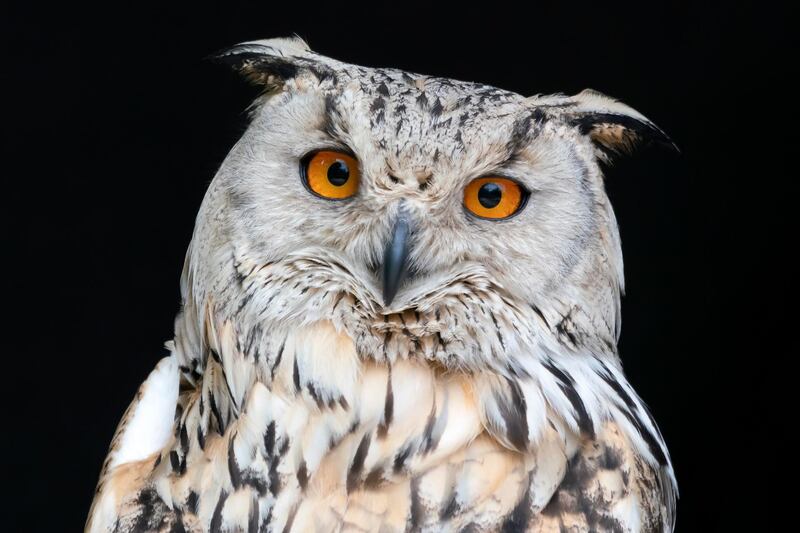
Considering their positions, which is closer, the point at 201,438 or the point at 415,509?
the point at 415,509

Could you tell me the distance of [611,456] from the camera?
58.6 inches

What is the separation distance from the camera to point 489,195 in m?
1.51

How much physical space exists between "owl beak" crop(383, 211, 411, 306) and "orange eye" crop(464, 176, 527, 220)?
0.12m

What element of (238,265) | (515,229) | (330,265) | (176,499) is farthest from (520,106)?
(176,499)

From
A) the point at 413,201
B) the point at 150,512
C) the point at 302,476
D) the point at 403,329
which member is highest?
the point at 413,201

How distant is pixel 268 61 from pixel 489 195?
374mm

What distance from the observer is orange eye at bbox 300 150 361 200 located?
1.50 meters

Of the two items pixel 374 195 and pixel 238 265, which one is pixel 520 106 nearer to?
pixel 374 195

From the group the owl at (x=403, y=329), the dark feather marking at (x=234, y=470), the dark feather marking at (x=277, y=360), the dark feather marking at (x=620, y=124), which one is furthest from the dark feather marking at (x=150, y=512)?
the dark feather marking at (x=620, y=124)

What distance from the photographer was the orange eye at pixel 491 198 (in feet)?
4.93

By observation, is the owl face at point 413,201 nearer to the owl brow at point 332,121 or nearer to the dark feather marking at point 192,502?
the owl brow at point 332,121

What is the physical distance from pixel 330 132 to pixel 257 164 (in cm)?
12

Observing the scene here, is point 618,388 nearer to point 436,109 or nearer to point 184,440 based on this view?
point 436,109

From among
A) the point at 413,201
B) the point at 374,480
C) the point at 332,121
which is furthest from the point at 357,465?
the point at 332,121
